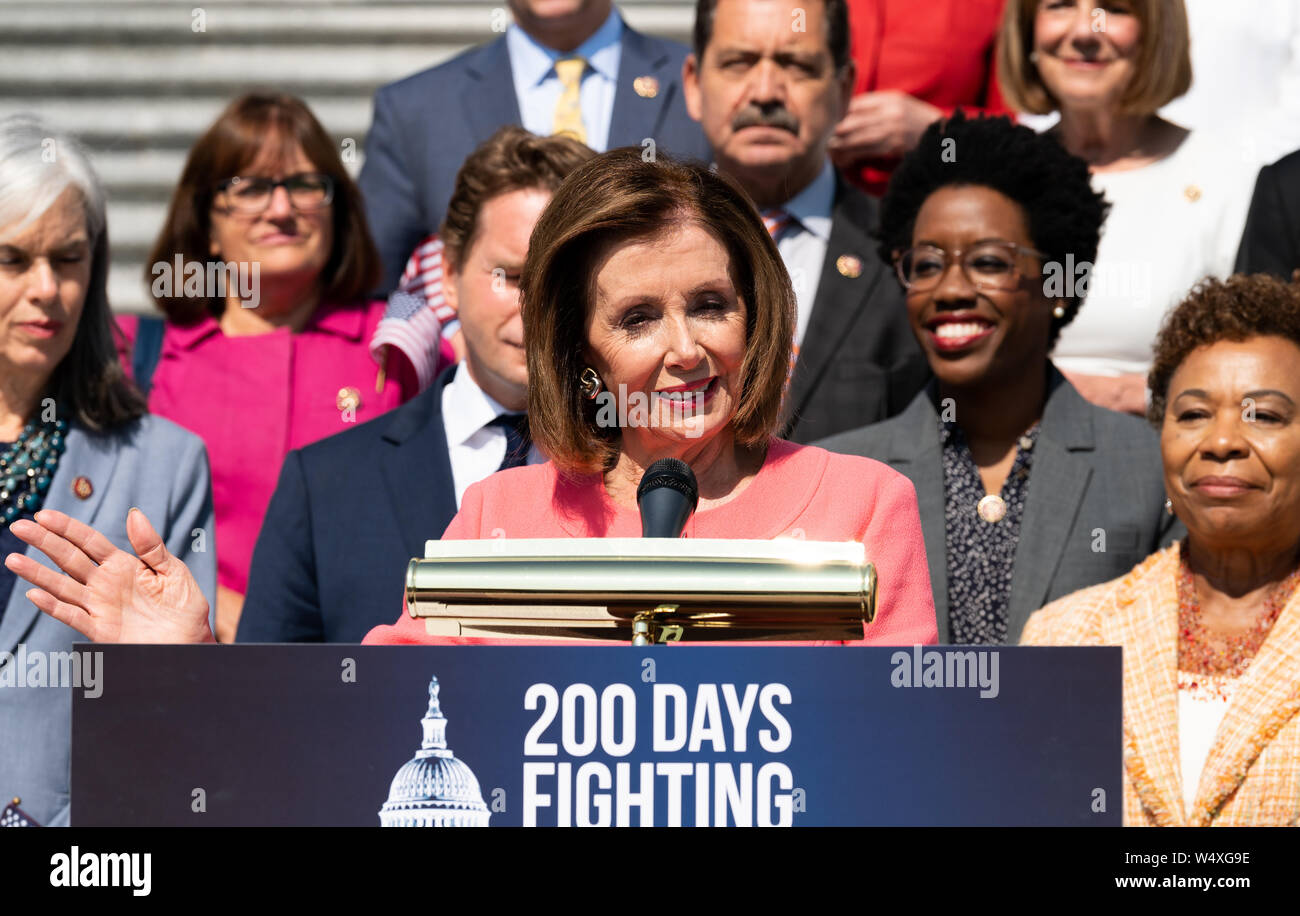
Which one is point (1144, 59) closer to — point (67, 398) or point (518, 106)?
point (518, 106)

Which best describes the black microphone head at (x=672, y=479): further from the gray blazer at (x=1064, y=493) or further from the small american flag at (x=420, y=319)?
the small american flag at (x=420, y=319)

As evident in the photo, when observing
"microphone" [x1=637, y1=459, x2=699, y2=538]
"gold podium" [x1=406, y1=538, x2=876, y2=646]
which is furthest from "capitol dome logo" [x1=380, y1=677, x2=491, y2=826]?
"microphone" [x1=637, y1=459, x2=699, y2=538]

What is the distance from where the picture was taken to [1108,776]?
207 cm

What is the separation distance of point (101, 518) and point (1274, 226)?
2.97 meters

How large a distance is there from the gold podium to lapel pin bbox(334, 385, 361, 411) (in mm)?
2285

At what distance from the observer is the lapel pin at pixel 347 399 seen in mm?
4570

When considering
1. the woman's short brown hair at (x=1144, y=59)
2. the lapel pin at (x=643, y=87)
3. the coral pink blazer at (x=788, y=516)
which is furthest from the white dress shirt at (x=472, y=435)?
the woman's short brown hair at (x=1144, y=59)

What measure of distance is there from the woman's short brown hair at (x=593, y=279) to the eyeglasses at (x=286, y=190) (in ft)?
6.48

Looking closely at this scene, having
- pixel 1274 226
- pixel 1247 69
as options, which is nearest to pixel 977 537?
pixel 1274 226

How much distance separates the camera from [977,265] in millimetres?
4316
